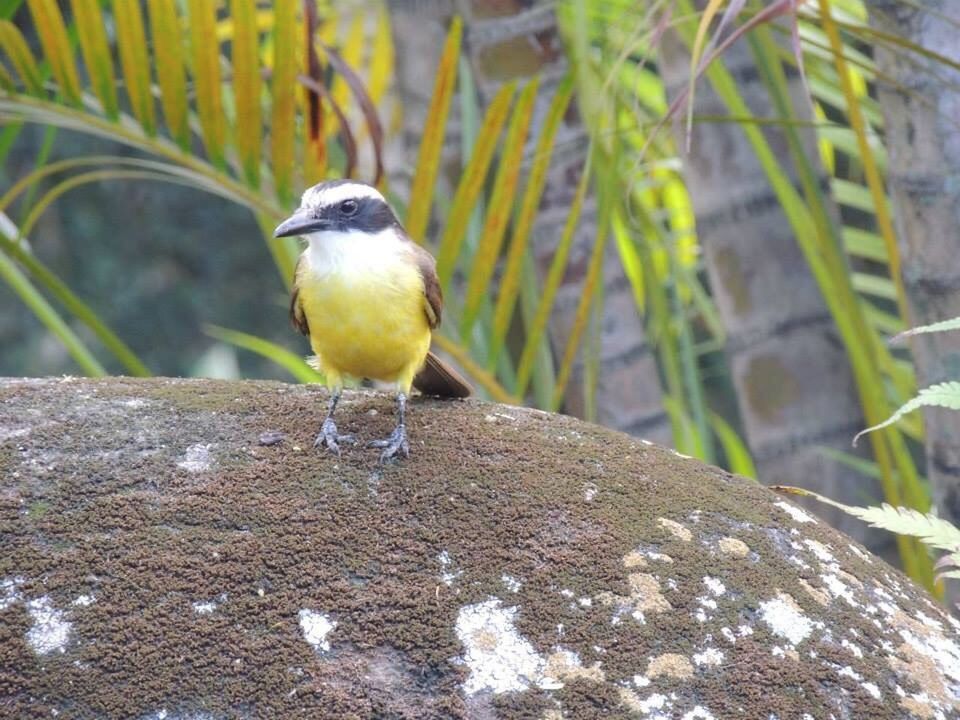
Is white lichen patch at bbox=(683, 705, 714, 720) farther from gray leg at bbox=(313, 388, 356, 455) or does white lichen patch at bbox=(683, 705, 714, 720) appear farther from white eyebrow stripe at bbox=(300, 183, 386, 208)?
white eyebrow stripe at bbox=(300, 183, 386, 208)

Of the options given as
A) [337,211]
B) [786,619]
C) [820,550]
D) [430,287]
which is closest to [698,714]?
[786,619]

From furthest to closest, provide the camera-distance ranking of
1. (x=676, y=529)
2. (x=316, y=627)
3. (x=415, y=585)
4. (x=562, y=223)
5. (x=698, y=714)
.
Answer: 1. (x=562, y=223)
2. (x=676, y=529)
3. (x=415, y=585)
4. (x=316, y=627)
5. (x=698, y=714)

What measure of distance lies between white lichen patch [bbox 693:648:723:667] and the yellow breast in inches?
48.9

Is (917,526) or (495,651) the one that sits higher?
(917,526)

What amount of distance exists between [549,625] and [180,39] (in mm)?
2144

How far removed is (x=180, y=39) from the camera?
3.57 m

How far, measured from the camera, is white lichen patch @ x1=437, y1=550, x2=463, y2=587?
2348mm

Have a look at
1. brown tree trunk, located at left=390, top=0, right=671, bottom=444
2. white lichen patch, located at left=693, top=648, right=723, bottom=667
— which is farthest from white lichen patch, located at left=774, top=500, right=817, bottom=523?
brown tree trunk, located at left=390, top=0, right=671, bottom=444

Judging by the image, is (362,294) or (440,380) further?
(440,380)

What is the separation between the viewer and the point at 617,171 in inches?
146

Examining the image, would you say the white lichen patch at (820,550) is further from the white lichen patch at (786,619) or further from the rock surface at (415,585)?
the white lichen patch at (786,619)

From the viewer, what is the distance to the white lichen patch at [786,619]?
2316 mm

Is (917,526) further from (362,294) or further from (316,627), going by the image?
(362,294)

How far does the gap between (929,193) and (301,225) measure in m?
1.60
